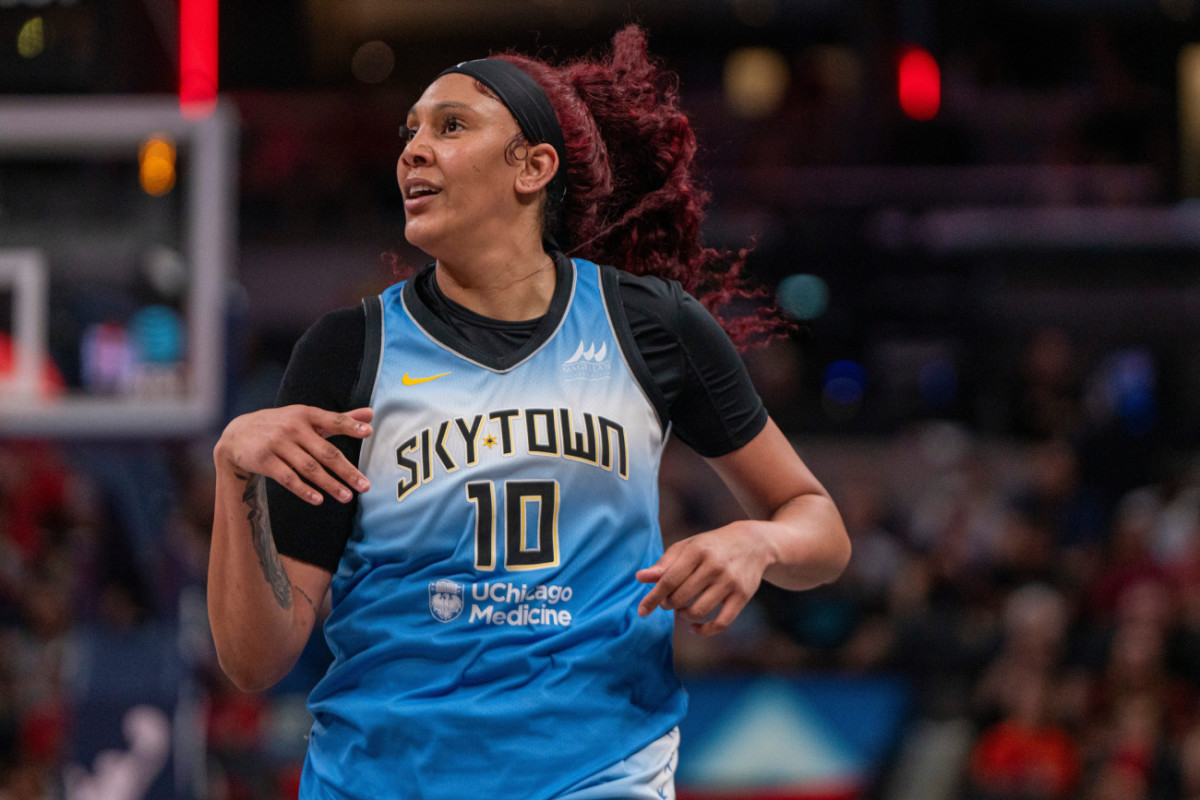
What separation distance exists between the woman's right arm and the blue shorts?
0.50m

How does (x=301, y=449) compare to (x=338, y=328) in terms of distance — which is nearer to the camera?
(x=301, y=449)

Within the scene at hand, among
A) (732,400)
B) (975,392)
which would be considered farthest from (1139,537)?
(732,400)

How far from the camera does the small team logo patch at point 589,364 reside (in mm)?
2109

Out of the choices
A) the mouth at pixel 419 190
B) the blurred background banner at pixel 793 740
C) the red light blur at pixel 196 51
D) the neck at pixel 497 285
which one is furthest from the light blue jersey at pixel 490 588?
the blurred background banner at pixel 793 740

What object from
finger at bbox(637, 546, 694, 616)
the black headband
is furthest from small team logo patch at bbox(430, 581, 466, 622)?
the black headband

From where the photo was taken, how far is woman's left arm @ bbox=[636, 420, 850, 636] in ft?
6.08

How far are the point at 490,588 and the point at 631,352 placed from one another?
447 mm

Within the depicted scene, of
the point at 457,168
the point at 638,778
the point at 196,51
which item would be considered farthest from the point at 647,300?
the point at 196,51

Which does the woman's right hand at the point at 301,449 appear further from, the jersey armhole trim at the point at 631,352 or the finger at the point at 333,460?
the jersey armhole trim at the point at 631,352

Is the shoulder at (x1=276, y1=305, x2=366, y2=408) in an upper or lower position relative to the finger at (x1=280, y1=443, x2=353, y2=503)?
upper

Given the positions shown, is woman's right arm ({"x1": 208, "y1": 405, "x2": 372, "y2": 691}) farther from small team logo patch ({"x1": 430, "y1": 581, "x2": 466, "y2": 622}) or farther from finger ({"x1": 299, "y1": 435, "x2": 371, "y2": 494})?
small team logo patch ({"x1": 430, "y1": 581, "x2": 466, "y2": 622})

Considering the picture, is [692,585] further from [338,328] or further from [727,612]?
[338,328]

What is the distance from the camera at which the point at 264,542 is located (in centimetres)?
197

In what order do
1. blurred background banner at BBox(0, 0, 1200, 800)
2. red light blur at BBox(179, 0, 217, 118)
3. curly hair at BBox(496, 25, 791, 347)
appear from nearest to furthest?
curly hair at BBox(496, 25, 791, 347), blurred background banner at BBox(0, 0, 1200, 800), red light blur at BBox(179, 0, 217, 118)
